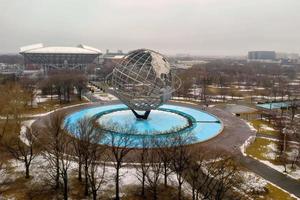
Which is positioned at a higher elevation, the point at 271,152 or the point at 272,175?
the point at 271,152

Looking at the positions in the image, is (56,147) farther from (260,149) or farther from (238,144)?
(260,149)

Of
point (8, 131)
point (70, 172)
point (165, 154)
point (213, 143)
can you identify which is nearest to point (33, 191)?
point (70, 172)

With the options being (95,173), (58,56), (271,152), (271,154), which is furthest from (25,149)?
(58,56)

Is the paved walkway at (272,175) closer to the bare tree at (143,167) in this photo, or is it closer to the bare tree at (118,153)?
the bare tree at (143,167)

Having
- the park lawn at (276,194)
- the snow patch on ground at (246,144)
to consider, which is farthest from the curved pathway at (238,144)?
the park lawn at (276,194)

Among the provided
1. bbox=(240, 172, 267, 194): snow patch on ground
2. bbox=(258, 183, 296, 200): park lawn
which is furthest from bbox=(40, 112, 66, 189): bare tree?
bbox=(258, 183, 296, 200): park lawn

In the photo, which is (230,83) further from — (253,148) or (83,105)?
(253,148)
